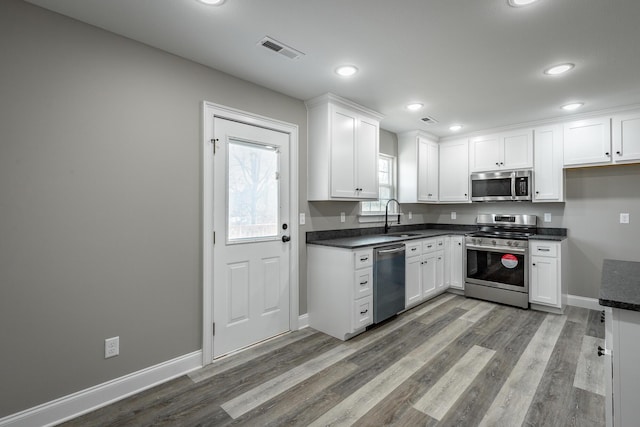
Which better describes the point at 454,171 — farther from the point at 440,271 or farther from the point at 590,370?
the point at 590,370

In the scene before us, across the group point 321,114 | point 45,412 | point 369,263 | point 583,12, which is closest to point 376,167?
point 321,114

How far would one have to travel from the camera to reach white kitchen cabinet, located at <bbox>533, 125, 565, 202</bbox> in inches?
156

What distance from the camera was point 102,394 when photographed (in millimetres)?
2014

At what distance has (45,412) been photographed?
1811 mm

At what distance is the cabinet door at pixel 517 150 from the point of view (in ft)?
13.7

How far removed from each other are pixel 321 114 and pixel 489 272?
3126 millimetres

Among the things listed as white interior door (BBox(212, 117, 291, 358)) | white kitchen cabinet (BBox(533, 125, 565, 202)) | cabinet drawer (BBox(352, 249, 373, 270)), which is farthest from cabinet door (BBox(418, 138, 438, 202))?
white interior door (BBox(212, 117, 291, 358))

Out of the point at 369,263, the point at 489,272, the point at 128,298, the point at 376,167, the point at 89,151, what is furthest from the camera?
the point at 489,272

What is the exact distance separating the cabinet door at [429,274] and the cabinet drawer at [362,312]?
1.19m

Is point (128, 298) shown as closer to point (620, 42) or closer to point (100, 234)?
point (100, 234)

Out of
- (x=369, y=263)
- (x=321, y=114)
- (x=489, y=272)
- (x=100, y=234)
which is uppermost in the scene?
(x=321, y=114)

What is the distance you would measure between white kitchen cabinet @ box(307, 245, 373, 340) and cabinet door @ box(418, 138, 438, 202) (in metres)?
2.04

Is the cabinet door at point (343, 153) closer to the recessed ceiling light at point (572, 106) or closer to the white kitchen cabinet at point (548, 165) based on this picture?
the recessed ceiling light at point (572, 106)

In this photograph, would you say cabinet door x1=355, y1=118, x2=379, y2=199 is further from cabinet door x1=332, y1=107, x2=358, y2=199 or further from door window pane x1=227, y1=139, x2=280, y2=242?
door window pane x1=227, y1=139, x2=280, y2=242
